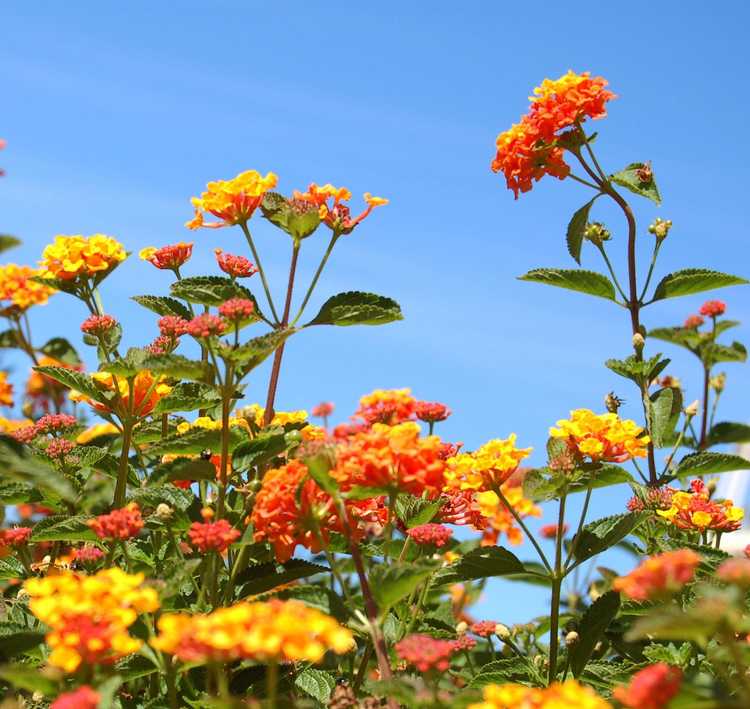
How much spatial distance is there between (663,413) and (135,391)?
6.04 ft

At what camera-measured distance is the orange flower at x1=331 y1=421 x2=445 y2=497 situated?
2135 millimetres

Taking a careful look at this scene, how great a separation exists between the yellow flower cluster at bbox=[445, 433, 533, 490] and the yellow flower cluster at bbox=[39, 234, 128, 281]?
1.33 metres

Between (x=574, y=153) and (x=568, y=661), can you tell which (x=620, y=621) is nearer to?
(x=568, y=661)

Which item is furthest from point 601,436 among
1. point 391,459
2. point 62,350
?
point 62,350

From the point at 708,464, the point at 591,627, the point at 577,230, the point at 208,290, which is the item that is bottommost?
the point at 591,627

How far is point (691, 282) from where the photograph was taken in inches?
143

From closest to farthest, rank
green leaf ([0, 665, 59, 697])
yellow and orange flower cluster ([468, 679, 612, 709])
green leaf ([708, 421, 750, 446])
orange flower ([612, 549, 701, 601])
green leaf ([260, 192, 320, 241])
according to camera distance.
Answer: yellow and orange flower cluster ([468, 679, 612, 709]) → orange flower ([612, 549, 701, 601]) → green leaf ([0, 665, 59, 697]) → green leaf ([260, 192, 320, 241]) → green leaf ([708, 421, 750, 446])

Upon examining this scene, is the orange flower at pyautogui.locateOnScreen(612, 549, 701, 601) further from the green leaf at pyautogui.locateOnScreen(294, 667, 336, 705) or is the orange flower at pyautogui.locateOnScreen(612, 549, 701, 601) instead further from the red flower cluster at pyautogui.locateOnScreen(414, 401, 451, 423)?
the red flower cluster at pyautogui.locateOnScreen(414, 401, 451, 423)

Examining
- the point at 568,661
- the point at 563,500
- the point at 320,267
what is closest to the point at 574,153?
the point at 320,267

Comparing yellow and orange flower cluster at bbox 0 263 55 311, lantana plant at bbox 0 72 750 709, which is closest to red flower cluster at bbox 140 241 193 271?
lantana plant at bbox 0 72 750 709

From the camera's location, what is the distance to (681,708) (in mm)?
1658

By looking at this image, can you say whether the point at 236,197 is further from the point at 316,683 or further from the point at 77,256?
the point at 316,683

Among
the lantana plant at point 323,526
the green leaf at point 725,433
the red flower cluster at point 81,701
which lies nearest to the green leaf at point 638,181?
the lantana plant at point 323,526

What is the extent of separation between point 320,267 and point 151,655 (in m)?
1.32
